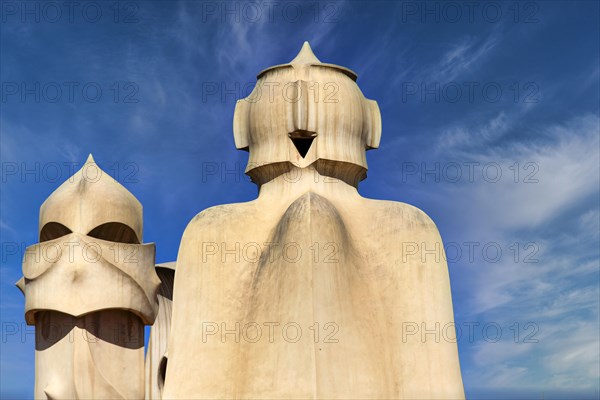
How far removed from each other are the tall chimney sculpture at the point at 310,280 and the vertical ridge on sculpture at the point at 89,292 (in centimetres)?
128

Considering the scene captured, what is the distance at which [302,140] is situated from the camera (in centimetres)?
1123

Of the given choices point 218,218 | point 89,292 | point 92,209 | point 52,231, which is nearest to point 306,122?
point 218,218

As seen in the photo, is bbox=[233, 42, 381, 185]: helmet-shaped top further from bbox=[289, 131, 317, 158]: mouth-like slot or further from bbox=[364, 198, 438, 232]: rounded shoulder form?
bbox=[364, 198, 438, 232]: rounded shoulder form

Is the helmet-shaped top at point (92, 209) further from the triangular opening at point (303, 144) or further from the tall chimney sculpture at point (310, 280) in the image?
the triangular opening at point (303, 144)

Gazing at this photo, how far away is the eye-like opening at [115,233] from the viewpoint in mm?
11828

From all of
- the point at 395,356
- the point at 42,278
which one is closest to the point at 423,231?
the point at 395,356

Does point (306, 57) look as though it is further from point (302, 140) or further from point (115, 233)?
point (115, 233)

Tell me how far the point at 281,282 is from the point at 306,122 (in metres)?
2.03

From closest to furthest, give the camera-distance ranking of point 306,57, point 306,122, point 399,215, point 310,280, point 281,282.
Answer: point 310,280 < point 281,282 < point 399,215 < point 306,122 < point 306,57

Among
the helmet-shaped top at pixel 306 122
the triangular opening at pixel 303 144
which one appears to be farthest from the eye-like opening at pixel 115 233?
the triangular opening at pixel 303 144

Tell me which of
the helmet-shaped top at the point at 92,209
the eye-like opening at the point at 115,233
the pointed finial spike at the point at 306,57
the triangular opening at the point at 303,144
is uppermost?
the pointed finial spike at the point at 306,57

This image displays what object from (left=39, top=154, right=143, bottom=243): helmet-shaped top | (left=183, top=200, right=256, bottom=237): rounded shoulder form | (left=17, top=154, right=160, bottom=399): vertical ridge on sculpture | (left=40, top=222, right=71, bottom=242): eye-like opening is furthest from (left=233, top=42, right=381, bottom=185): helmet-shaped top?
(left=40, top=222, right=71, bottom=242): eye-like opening

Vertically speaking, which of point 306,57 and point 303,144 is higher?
point 306,57

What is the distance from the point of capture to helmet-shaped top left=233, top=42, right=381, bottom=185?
10961mm
